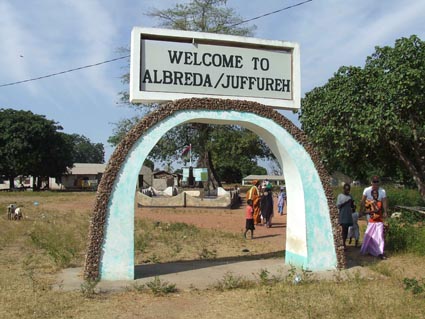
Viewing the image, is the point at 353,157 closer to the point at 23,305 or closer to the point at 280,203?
the point at 280,203

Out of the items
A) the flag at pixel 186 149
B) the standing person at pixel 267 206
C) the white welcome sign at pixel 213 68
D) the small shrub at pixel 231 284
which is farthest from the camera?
the flag at pixel 186 149

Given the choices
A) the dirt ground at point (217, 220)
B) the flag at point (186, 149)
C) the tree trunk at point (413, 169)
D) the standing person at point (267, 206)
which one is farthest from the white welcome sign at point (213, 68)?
the flag at point (186, 149)

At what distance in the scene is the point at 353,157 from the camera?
20031 millimetres

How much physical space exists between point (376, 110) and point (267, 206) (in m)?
4.92

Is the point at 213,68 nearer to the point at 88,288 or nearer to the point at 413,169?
the point at 88,288

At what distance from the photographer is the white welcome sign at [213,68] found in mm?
8148

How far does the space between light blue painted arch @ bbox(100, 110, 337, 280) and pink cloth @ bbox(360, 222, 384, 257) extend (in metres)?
1.85

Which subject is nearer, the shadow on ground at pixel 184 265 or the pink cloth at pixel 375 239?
the shadow on ground at pixel 184 265

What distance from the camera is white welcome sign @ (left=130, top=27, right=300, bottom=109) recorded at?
8.15 meters

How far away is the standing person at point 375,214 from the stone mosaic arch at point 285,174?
1651 mm

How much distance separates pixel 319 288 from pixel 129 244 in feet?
9.82

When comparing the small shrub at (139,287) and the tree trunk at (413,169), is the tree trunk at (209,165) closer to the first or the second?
the tree trunk at (413,169)

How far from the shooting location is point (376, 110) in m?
16.4

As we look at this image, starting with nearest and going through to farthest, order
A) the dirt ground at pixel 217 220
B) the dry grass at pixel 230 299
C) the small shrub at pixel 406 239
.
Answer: the dry grass at pixel 230 299 < the small shrub at pixel 406 239 < the dirt ground at pixel 217 220
